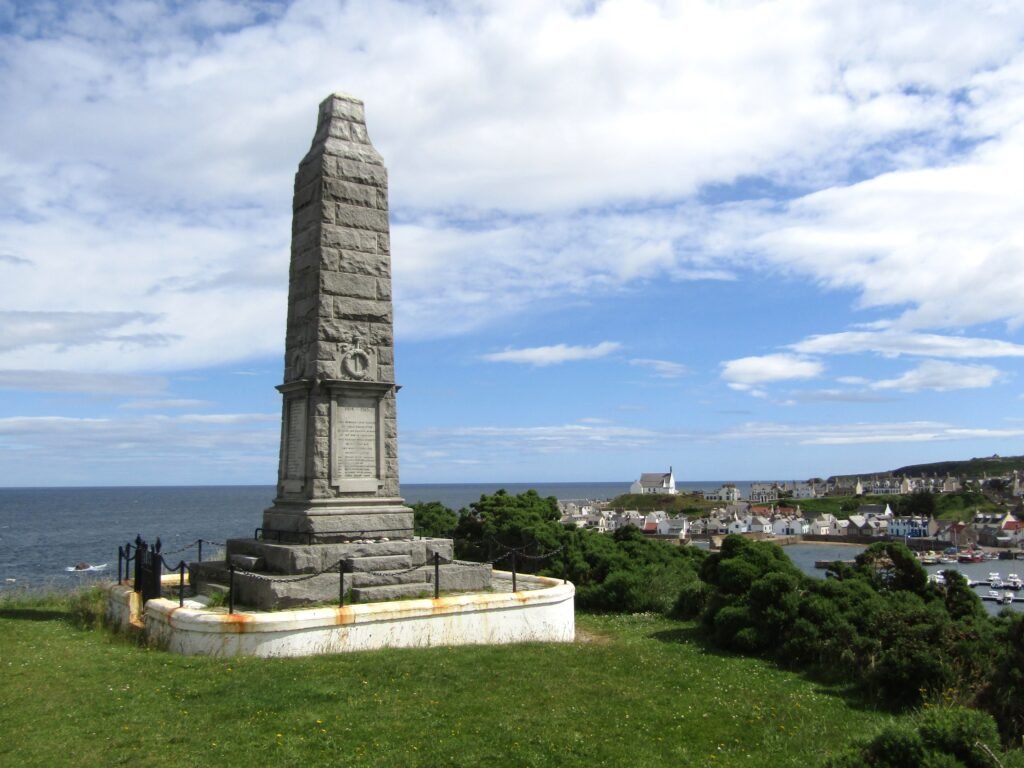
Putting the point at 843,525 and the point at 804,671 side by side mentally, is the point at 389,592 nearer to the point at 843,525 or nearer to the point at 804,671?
the point at 804,671

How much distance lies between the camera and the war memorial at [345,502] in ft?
35.0

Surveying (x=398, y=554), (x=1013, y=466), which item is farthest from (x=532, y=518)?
(x=1013, y=466)

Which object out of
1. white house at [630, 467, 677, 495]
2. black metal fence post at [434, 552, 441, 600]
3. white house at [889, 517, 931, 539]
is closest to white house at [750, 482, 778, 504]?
white house at [630, 467, 677, 495]

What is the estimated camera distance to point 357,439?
41.7ft

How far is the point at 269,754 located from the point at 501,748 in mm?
1758

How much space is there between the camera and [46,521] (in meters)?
100

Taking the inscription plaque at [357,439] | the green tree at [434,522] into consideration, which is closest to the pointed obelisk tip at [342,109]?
the inscription plaque at [357,439]

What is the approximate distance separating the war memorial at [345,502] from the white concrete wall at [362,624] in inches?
0.9

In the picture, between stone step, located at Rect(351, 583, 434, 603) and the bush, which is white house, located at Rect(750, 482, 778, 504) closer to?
stone step, located at Rect(351, 583, 434, 603)

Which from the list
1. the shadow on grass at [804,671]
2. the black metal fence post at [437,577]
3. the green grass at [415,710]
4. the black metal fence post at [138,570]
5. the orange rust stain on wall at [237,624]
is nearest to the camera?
the green grass at [415,710]

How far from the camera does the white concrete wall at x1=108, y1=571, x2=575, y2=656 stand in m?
9.60

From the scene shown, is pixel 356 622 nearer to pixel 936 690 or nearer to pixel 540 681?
pixel 540 681

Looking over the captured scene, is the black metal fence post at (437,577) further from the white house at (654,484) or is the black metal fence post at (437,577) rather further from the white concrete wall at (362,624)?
the white house at (654,484)

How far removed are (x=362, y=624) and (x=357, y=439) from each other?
3.26 meters
